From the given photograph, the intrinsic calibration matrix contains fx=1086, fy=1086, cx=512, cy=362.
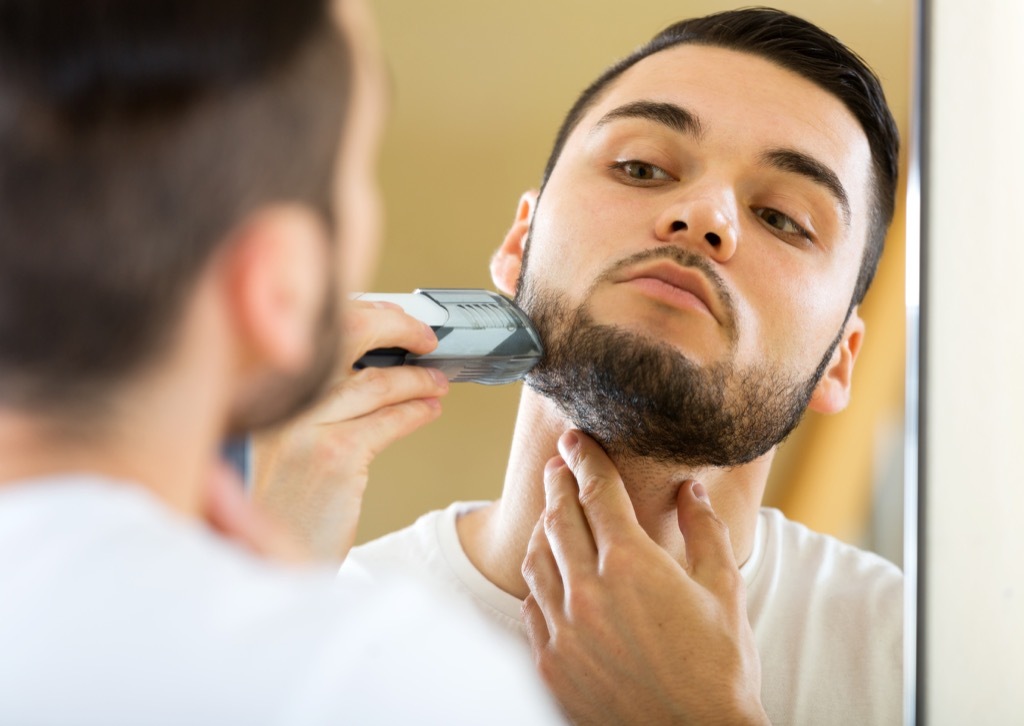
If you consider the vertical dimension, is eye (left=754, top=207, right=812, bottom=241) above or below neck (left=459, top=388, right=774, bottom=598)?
above

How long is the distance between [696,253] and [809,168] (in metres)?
A: 0.14

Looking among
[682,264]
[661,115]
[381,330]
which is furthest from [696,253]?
[381,330]

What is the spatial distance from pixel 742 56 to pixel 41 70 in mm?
612

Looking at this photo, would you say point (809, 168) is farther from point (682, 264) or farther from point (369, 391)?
point (369, 391)

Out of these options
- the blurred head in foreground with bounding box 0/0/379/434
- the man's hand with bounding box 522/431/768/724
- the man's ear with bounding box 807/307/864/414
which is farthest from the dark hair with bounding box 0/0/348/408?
the man's ear with bounding box 807/307/864/414

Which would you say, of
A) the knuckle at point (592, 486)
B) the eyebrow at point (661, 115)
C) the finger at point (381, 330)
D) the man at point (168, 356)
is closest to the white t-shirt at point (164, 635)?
the man at point (168, 356)

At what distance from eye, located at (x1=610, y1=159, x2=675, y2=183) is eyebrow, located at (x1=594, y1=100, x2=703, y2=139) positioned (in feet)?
0.10

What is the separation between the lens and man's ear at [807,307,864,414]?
2.78 ft

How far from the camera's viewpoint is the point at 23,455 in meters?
0.29

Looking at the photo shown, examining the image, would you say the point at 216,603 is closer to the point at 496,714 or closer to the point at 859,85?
the point at 496,714

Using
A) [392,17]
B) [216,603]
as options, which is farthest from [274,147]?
[392,17]

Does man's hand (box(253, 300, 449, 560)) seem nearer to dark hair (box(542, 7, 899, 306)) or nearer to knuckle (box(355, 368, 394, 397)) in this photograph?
knuckle (box(355, 368, 394, 397))

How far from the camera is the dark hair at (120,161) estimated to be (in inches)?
11.0

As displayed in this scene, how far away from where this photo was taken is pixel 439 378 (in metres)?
0.66
